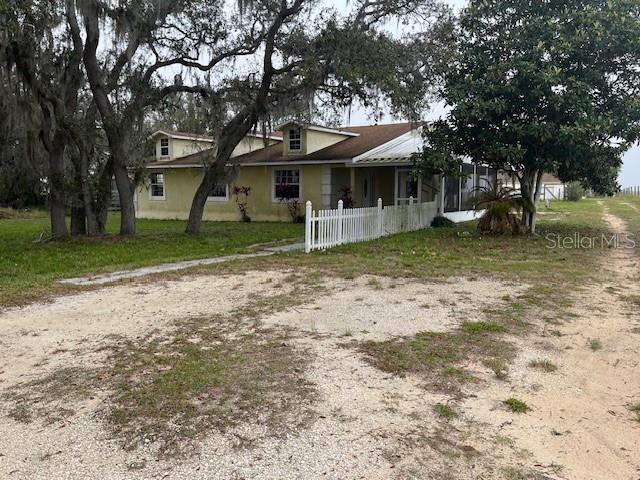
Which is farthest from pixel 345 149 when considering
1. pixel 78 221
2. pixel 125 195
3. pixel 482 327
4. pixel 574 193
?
pixel 574 193

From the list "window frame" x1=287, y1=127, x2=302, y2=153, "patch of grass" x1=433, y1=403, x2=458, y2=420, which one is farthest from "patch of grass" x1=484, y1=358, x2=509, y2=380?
"window frame" x1=287, y1=127, x2=302, y2=153

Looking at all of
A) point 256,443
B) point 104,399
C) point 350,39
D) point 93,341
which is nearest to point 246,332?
point 93,341

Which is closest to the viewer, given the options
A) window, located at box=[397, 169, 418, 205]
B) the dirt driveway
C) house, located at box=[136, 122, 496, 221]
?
the dirt driveway


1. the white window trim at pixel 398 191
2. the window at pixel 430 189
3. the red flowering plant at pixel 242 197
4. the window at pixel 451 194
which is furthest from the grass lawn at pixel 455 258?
the red flowering plant at pixel 242 197

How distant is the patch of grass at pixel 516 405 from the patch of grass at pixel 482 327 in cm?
164

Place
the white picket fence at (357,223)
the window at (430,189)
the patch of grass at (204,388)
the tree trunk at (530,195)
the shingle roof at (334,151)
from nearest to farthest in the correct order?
the patch of grass at (204,388) → the white picket fence at (357,223) → the tree trunk at (530,195) → the window at (430,189) → the shingle roof at (334,151)

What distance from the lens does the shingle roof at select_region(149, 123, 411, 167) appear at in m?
20.3

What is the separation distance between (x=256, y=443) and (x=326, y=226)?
8907mm

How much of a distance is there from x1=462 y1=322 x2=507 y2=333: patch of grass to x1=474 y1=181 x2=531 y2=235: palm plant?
9.46 m

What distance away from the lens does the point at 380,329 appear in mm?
5523

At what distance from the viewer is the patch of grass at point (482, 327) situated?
541cm

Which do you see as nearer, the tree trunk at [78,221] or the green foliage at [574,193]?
the tree trunk at [78,221]

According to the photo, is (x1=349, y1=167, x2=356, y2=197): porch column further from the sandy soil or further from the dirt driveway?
the sandy soil

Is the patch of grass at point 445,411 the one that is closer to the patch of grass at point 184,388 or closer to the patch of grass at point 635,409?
the patch of grass at point 184,388
